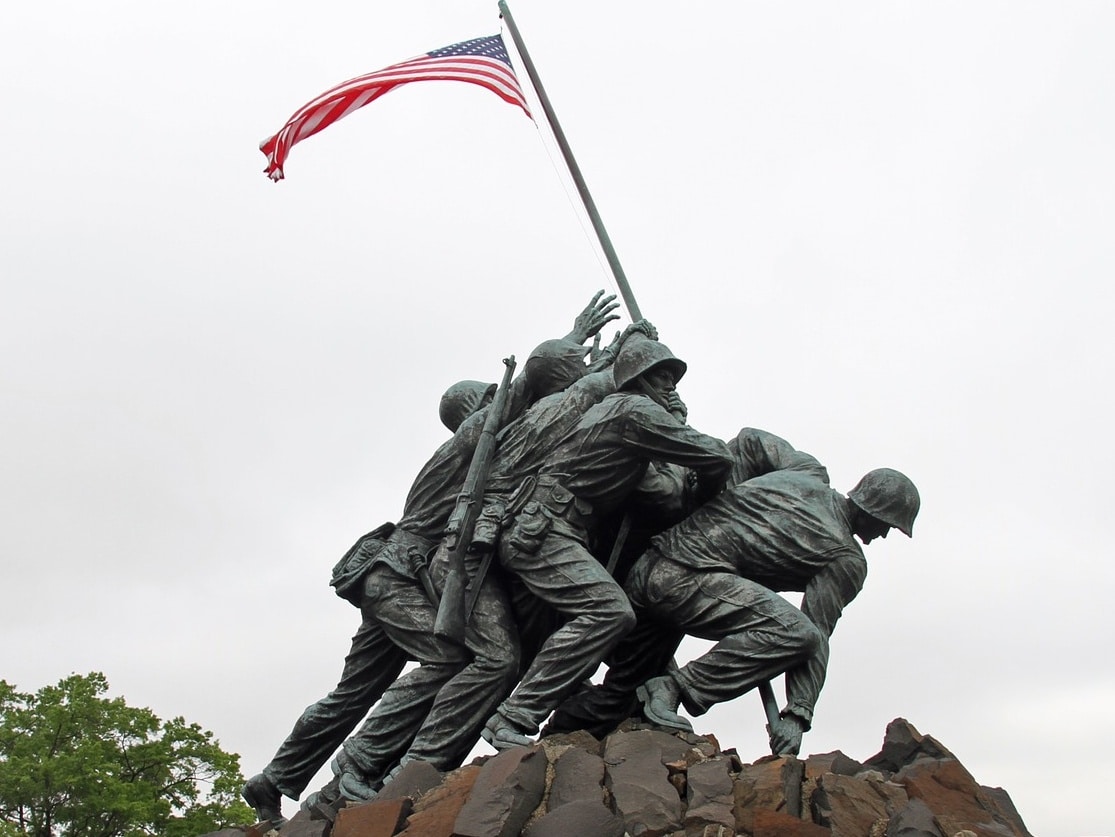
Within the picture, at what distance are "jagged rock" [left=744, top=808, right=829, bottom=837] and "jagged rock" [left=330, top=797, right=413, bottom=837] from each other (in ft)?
5.82

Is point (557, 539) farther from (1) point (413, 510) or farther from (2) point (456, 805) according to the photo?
(2) point (456, 805)

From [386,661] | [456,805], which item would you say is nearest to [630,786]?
[456,805]

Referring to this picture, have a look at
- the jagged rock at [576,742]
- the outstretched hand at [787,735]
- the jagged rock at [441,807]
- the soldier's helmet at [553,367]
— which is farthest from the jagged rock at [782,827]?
the soldier's helmet at [553,367]

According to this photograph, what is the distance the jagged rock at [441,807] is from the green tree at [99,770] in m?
12.2

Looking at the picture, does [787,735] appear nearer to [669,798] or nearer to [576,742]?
[576,742]

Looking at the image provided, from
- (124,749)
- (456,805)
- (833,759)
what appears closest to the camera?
(456,805)

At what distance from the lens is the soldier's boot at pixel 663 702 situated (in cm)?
753

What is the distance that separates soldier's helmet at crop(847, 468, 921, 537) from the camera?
27.8ft

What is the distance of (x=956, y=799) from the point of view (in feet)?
22.7

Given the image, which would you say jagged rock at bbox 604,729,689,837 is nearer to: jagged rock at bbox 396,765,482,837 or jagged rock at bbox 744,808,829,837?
jagged rock at bbox 744,808,829,837

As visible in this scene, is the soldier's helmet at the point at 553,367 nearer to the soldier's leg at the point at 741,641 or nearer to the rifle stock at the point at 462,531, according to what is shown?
the rifle stock at the point at 462,531

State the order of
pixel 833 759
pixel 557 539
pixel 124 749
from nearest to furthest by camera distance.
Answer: pixel 833 759
pixel 557 539
pixel 124 749

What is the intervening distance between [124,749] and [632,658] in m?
14.0

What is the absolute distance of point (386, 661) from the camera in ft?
29.3
